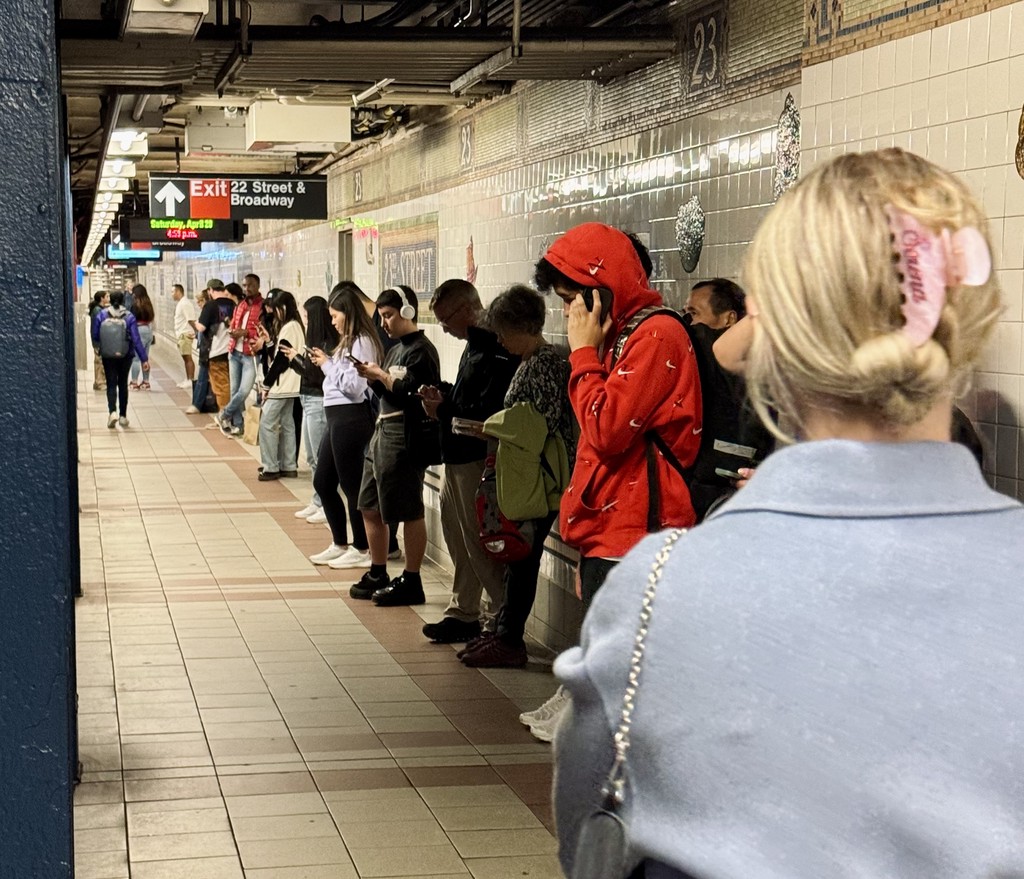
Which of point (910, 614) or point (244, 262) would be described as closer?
point (910, 614)

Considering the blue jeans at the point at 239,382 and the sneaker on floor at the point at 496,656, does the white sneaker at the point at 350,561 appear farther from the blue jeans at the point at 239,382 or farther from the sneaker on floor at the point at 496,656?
the blue jeans at the point at 239,382

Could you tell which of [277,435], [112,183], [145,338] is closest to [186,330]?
[145,338]

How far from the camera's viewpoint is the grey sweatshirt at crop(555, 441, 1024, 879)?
1.14 meters

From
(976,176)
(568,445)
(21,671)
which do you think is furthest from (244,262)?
(21,671)

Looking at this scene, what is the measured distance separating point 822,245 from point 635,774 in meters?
0.47

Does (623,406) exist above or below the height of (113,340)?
above

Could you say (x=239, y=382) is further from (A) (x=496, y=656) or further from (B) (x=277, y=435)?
(A) (x=496, y=656)

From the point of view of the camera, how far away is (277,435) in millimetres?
13359

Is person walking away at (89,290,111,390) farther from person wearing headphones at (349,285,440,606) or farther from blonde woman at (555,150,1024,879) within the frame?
blonde woman at (555,150,1024,879)

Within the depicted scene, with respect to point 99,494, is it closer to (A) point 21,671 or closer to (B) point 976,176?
(B) point 976,176

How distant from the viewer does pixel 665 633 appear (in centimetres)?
117

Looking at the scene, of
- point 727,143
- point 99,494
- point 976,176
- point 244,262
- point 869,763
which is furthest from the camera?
point 244,262

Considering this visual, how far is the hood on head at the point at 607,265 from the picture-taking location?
456 cm

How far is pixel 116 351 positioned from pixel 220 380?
136cm
